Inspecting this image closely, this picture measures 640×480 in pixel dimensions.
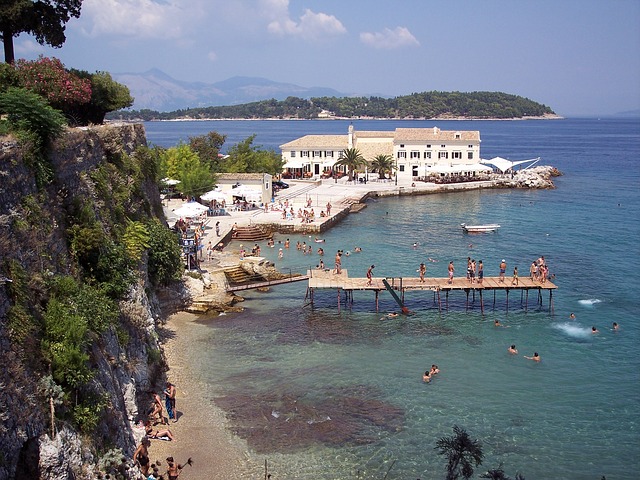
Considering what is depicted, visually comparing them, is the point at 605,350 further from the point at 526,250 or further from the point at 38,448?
the point at 38,448

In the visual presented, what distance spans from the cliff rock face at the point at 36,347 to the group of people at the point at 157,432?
0.35m

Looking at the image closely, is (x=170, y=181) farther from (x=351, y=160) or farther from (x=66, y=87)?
(x=66, y=87)

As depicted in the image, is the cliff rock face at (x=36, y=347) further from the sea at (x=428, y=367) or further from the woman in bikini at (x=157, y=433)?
the sea at (x=428, y=367)

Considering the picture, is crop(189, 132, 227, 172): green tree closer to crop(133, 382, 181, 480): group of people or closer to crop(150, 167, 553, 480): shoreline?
crop(150, 167, 553, 480): shoreline

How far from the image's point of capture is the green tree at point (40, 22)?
2619 centimetres

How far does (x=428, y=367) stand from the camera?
25.6 metres

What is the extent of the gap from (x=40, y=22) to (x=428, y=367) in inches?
883

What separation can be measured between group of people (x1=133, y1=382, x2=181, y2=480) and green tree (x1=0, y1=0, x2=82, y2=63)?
16.4 metres

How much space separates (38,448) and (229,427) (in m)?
8.54

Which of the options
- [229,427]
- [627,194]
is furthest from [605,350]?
[627,194]

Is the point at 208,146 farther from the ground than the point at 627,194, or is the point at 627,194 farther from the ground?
the point at 208,146

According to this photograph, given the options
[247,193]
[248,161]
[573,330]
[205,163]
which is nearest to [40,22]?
[573,330]

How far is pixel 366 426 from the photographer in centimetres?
2088

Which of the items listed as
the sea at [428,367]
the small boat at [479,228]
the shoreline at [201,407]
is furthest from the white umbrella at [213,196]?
the small boat at [479,228]
